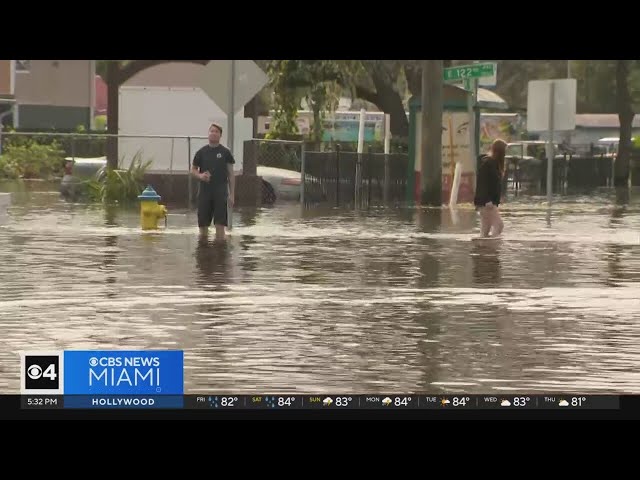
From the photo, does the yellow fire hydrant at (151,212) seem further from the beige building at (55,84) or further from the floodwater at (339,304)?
the beige building at (55,84)

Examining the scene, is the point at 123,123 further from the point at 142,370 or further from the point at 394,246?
the point at 142,370

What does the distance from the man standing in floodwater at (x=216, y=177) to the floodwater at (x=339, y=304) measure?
1.76 feet

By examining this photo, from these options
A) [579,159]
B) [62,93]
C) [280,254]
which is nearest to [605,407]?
[280,254]

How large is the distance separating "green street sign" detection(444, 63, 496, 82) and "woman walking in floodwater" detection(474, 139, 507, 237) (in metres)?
6.75

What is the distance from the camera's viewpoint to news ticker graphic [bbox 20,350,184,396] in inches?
351

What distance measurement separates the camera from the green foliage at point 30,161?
4791 cm

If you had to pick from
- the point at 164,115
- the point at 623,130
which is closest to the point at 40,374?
the point at 164,115

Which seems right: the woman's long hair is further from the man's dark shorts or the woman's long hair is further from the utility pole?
the utility pole

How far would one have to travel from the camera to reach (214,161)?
24.8 meters

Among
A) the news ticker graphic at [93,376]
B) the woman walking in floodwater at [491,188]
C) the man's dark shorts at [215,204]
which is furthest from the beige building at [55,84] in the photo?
the news ticker graphic at [93,376]

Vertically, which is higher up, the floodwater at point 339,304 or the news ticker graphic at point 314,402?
the news ticker graphic at point 314,402

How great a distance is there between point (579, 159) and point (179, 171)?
22.4m
